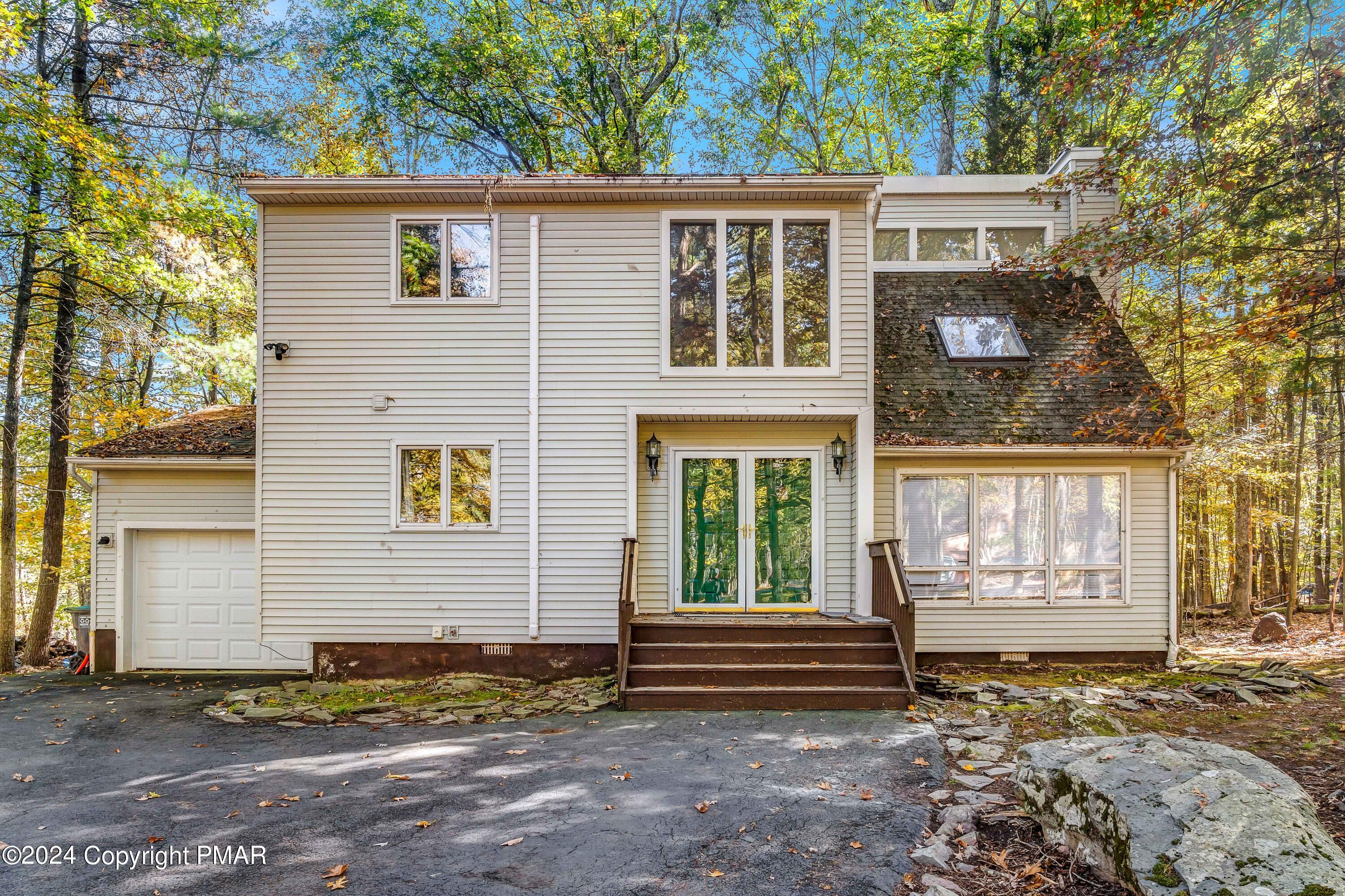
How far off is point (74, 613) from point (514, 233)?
332 inches

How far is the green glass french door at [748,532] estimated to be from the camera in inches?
340

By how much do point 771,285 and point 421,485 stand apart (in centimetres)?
465

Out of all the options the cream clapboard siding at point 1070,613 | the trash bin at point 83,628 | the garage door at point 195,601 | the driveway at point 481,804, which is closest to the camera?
Result: the driveway at point 481,804

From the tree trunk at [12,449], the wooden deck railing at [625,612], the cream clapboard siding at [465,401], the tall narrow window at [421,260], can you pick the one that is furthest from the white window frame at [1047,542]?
the tree trunk at [12,449]

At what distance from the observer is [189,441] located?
9672 mm

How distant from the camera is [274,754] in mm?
5820

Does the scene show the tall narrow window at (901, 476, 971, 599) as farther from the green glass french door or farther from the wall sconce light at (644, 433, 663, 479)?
the wall sconce light at (644, 433, 663, 479)

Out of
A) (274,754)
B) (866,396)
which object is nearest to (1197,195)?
(866,396)

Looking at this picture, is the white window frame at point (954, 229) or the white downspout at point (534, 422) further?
the white window frame at point (954, 229)

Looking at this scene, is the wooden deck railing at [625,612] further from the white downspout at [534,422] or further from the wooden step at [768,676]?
the white downspout at [534,422]

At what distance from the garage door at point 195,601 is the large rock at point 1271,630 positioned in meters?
15.1

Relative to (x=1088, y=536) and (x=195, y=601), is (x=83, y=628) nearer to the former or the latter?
(x=195, y=601)

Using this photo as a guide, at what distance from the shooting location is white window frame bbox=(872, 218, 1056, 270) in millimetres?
11469

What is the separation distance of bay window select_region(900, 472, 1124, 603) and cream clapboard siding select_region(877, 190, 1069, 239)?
481cm
